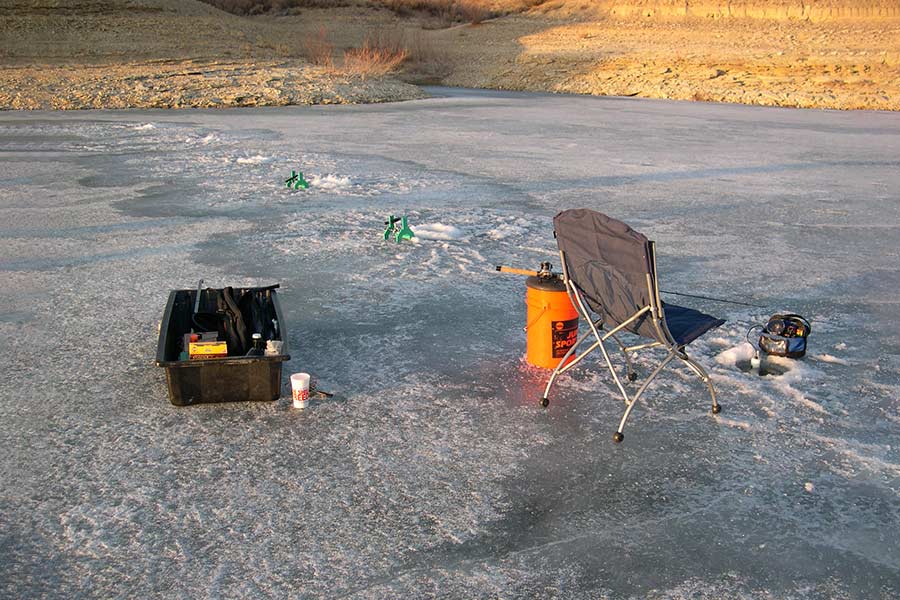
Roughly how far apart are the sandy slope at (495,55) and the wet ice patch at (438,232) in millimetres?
17609

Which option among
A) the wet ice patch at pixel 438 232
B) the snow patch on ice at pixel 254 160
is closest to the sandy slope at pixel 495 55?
the snow patch on ice at pixel 254 160

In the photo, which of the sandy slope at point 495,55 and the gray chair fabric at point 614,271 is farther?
the sandy slope at point 495,55

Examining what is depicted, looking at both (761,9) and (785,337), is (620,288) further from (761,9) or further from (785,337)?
(761,9)

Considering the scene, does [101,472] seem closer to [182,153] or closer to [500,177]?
[500,177]

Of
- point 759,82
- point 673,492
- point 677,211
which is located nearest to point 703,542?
point 673,492

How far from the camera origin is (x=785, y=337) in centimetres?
543

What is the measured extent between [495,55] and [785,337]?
35.2m

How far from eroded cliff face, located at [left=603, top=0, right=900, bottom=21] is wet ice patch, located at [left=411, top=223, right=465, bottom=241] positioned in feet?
136

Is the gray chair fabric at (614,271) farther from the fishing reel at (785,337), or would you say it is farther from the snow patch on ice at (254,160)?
the snow patch on ice at (254,160)

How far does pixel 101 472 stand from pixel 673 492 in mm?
2439

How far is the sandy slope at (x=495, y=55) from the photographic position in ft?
86.4

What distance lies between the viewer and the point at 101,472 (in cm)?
414

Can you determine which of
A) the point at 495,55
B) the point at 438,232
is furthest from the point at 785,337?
the point at 495,55

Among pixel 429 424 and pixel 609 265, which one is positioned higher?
pixel 609 265
